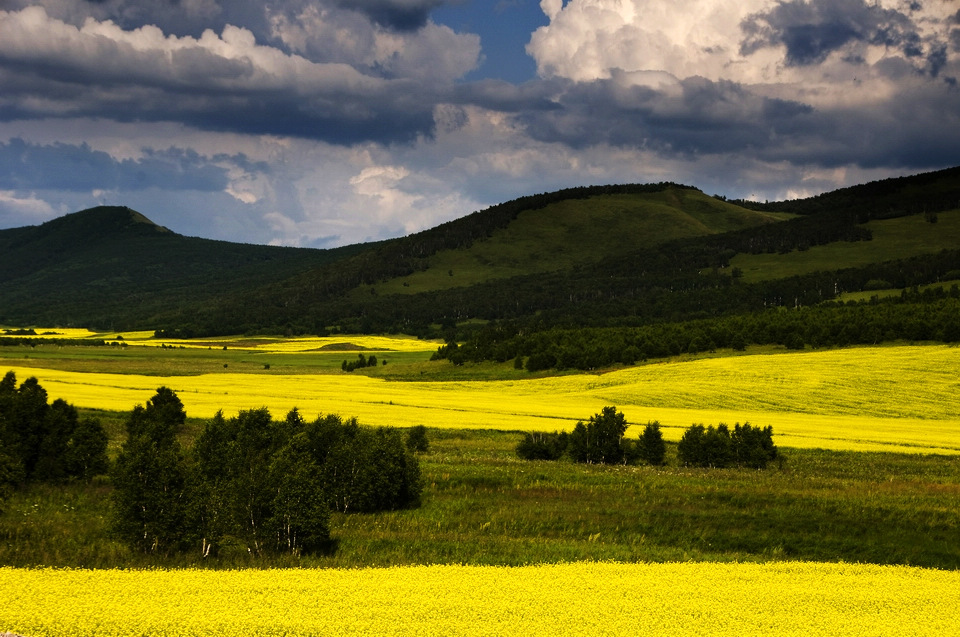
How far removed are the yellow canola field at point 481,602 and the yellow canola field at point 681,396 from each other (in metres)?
32.5

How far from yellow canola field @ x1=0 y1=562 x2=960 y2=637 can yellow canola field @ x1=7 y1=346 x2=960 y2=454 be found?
32531mm

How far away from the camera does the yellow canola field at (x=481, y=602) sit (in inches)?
709

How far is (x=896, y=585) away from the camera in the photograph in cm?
2348

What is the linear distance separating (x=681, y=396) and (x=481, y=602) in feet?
190

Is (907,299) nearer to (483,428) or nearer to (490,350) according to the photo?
(490,350)

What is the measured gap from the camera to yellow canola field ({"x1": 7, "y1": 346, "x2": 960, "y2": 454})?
198 feet

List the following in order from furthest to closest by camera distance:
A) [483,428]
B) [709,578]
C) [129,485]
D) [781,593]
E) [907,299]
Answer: [907,299], [483,428], [129,485], [709,578], [781,593]

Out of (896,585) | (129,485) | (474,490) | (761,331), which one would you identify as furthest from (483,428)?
(761,331)

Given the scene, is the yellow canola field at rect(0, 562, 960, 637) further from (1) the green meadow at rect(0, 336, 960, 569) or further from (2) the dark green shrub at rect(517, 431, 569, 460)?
(2) the dark green shrub at rect(517, 431, 569, 460)

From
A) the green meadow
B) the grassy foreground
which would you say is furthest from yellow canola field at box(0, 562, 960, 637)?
the green meadow

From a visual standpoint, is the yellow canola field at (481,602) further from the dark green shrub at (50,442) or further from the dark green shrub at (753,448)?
the dark green shrub at (753,448)

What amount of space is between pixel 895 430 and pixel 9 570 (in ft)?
183

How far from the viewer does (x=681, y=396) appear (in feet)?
246

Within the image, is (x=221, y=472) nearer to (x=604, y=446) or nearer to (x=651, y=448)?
(x=604, y=446)
